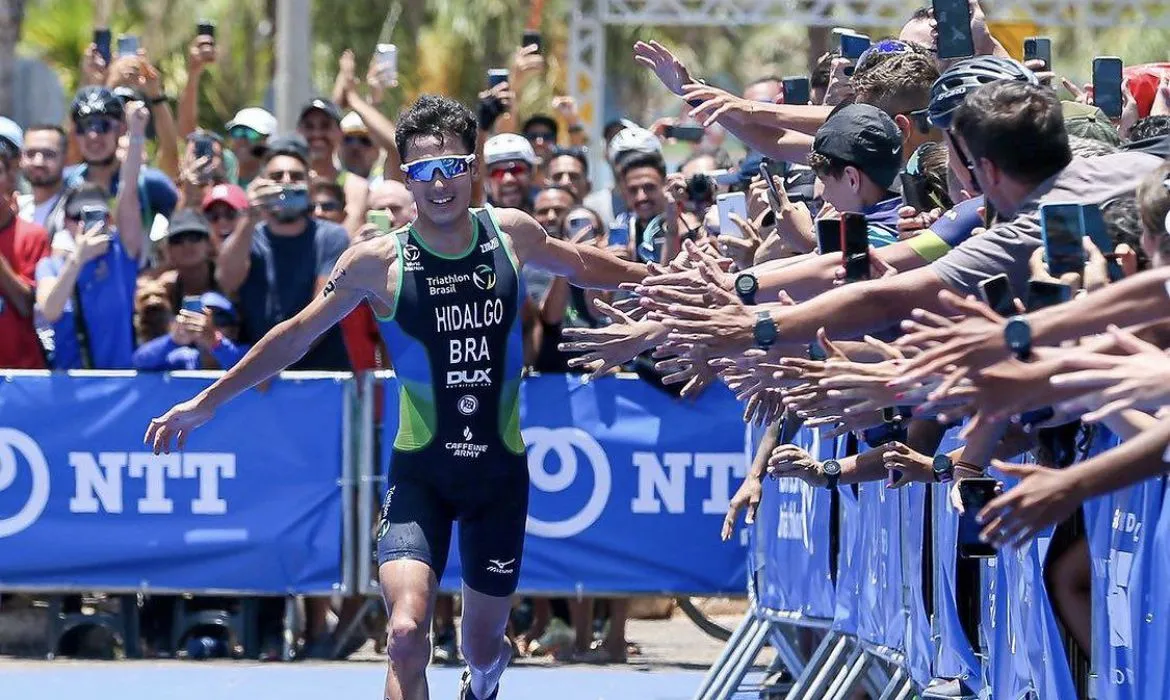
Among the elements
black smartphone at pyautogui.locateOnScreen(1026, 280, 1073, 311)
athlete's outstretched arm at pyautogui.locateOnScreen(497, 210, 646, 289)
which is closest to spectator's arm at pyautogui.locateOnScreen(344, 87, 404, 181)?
athlete's outstretched arm at pyautogui.locateOnScreen(497, 210, 646, 289)

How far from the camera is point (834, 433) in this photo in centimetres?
525

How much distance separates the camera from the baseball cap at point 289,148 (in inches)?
463

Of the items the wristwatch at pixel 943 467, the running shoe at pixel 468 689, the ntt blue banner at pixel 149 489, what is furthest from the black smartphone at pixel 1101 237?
the ntt blue banner at pixel 149 489

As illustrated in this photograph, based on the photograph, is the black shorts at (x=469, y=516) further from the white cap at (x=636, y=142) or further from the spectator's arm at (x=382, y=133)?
the spectator's arm at (x=382, y=133)

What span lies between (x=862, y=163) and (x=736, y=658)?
3361 mm

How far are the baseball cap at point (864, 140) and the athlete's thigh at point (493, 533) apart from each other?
6.12ft

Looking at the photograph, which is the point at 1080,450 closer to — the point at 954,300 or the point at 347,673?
the point at 954,300

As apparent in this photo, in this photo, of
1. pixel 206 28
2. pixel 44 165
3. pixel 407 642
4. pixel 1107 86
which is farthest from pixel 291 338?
pixel 206 28

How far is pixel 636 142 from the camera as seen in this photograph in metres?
11.4

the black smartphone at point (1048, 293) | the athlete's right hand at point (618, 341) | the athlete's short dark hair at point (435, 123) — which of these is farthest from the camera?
the athlete's short dark hair at point (435, 123)

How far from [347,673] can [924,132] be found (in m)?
4.79

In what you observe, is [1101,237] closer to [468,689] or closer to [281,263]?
[468,689]

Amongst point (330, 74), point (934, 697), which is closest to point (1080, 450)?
point (934, 697)

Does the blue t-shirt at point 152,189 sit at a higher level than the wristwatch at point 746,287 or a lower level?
higher
